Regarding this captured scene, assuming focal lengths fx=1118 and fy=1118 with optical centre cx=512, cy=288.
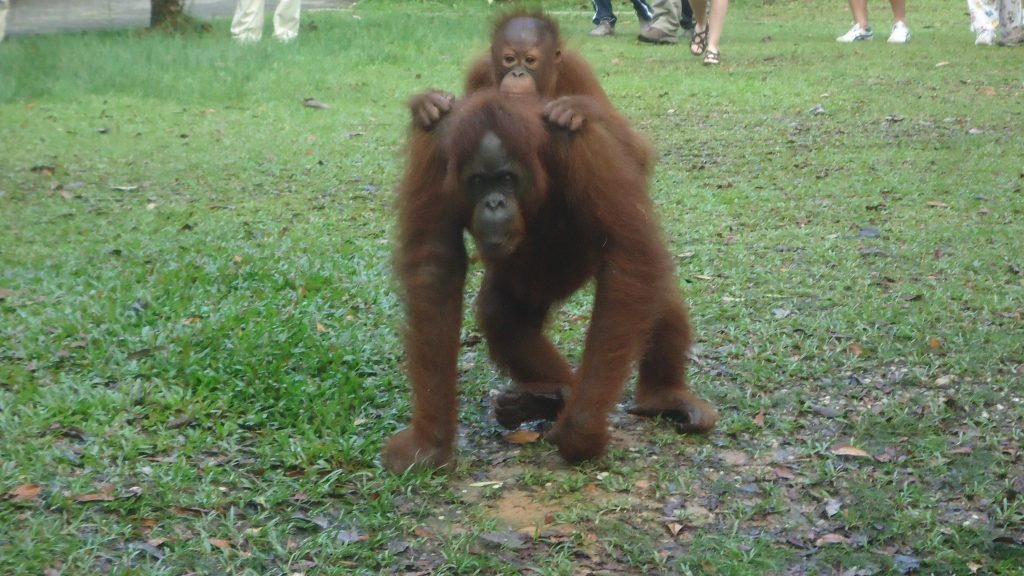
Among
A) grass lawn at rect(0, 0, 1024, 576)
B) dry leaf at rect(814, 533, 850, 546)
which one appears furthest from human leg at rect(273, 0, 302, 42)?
dry leaf at rect(814, 533, 850, 546)

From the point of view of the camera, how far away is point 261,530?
308 centimetres

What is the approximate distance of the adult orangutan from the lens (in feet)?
10.9

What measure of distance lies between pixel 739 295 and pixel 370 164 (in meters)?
3.38

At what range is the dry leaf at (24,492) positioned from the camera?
3.13 meters

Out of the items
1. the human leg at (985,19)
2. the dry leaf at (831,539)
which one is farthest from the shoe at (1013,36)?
the dry leaf at (831,539)

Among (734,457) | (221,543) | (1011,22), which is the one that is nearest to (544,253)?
(734,457)

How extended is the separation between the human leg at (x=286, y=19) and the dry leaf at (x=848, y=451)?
10190mm

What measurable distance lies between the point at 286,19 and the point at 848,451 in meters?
10.5

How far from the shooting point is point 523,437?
3781 millimetres

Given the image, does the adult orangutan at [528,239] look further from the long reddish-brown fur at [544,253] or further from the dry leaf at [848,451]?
the dry leaf at [848,451]

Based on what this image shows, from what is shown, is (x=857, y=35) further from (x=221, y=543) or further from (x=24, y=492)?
(x=24, y=492)

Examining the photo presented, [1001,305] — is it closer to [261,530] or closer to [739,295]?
[739,295]

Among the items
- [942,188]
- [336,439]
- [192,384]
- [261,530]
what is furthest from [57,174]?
[942,188]

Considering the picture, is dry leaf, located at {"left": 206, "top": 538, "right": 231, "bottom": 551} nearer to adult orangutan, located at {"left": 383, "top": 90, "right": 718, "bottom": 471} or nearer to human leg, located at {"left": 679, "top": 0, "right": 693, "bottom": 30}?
adult orangutan, located at {"left": 383, "top": 90, "right": 718, "bottom": 471}
